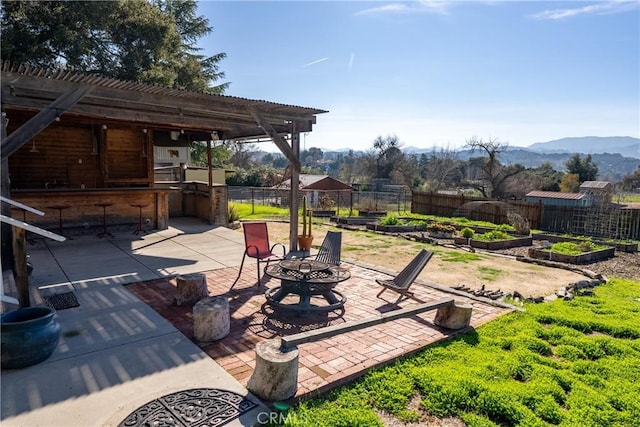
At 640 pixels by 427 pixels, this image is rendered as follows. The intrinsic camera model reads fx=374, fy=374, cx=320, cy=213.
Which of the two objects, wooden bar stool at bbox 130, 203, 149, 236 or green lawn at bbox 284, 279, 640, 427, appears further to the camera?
wooden bar stool at bbox 130, 203, 149, 236

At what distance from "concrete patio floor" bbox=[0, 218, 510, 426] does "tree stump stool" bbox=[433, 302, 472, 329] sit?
16 centimetres

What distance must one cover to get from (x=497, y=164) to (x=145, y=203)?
26.3 m

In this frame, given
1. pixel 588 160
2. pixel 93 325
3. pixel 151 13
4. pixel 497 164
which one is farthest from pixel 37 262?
pixel 588 160

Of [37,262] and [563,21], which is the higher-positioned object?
[563,21]

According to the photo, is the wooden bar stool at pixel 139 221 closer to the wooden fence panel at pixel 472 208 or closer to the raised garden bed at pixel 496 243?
the raised garden bed at pixel 496 243

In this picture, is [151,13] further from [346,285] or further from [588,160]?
[588,160]

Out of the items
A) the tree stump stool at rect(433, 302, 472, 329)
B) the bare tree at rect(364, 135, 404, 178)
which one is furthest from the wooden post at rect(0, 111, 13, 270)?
the bare tree at rect(364, 135, 404, 178)

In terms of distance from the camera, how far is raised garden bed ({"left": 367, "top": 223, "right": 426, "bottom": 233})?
13.2 m

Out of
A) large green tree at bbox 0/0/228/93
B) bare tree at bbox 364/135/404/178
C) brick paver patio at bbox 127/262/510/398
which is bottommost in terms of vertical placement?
brick paver patio at bbox 127/262/510/398

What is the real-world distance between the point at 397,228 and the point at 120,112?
30.9 ft

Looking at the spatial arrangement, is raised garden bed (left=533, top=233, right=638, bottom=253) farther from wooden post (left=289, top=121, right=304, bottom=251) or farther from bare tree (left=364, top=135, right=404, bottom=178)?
bare tree (left=364, top=135, right=404, bottom=178)

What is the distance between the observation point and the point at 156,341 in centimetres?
369

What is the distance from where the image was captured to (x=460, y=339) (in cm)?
404

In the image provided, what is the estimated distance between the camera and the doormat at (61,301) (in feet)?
14.9
